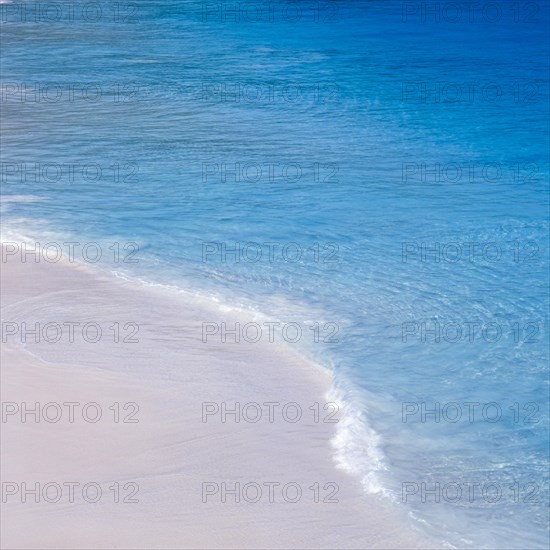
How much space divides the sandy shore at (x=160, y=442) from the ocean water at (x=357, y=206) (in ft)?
0.87

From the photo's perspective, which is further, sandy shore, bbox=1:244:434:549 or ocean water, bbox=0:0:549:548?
ocean water, bbox=0:0:549:548

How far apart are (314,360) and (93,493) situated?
1.91m

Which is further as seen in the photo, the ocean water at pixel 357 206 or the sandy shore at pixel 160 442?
the ocean water at pixel 357 206

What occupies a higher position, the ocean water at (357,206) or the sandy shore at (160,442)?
the sandy shore at (160,442)

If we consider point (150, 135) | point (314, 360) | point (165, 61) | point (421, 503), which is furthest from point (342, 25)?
point (421, 503)

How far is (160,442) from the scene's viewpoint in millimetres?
5043

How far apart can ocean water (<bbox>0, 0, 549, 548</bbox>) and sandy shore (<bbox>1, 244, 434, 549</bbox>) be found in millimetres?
265

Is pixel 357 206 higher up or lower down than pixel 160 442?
lower down

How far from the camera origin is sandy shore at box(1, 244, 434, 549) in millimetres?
4449

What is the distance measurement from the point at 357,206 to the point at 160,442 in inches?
179

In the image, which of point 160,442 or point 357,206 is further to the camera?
point 357,206

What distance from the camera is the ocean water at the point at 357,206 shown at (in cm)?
536

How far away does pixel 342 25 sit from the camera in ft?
64.3

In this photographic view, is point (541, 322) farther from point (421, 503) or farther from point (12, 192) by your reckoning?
point (12, 192)
